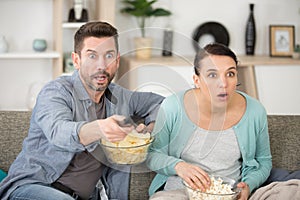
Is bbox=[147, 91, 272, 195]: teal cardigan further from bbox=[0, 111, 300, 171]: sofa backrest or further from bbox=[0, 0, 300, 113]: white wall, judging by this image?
bbox=[0, 0, 300, 113]: white wall

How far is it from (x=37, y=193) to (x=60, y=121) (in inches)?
11.2

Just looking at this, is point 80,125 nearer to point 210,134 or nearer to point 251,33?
point 210,134

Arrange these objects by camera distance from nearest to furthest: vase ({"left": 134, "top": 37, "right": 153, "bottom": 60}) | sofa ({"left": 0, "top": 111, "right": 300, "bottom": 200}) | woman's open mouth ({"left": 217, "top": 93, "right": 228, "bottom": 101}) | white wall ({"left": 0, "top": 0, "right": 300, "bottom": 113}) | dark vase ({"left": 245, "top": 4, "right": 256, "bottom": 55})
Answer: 1. vase ({"left": 134, "top": 37, "right": 153, "bottom": 60})
2. woman's open mouth ({"left": 217, "top": 93, "right": 228, "bottom": 101})
3. sofa ({"left": 0, "top": 111, "right": 300, "bottom": 200})
4. white wall ({"left": 0, "top": 0, "right": 300, "bottom": 113})
5. dark vase ({"left": 245, "top": 4, "right": 256, "bottom": 55})

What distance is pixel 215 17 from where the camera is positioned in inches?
174

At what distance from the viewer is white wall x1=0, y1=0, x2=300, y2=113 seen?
407 centimetres

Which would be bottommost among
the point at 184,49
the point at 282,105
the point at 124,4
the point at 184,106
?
the point at 282,105

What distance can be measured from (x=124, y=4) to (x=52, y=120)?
259cm

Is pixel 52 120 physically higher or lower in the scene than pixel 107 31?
lower

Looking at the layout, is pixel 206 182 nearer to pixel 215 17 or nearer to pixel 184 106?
pixel 184 106

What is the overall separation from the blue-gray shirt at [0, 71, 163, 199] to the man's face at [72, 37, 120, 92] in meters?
0.03

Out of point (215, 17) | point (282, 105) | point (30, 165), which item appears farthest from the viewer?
point (215, 17)

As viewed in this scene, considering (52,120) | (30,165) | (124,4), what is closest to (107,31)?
(52,120)

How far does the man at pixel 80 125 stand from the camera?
1.68 m

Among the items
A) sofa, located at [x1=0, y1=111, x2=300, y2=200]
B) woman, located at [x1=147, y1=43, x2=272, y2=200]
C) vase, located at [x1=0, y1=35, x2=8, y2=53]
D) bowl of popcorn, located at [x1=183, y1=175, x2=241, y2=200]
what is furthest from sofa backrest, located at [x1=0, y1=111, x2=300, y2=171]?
vase, located at [x1=0, y1=35, x2=8, y2=53]
